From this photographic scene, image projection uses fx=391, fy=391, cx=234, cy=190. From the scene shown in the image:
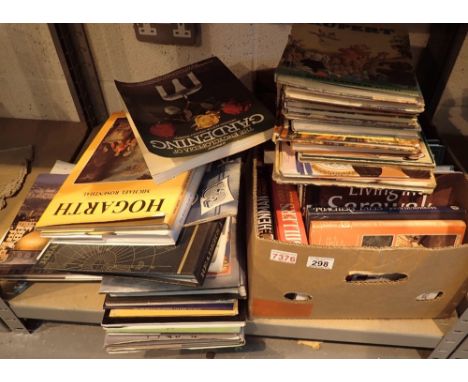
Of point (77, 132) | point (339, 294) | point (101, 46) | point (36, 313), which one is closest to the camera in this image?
point (339, 294)

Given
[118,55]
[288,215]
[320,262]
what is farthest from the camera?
[118,55]

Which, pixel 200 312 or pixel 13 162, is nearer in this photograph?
pixel 200 312

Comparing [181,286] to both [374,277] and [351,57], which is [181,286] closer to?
[374,277]

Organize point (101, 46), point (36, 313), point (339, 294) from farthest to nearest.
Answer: point (101, 46) < point (36, 313) < point (339, 294)

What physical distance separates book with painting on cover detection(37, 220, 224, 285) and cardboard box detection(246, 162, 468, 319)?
3.1 inches

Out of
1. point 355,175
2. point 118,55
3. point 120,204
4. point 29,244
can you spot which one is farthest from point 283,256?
point 118,55

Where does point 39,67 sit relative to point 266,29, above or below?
below

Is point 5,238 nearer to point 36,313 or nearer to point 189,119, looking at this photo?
point 36,313

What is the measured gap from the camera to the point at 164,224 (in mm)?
583

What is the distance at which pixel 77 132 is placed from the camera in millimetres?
1022

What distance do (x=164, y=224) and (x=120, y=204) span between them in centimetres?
9
